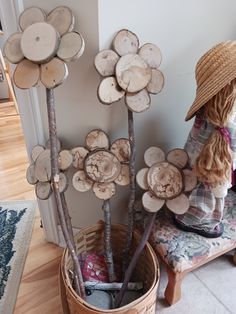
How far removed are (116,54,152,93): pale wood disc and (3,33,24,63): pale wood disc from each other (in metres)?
0.29

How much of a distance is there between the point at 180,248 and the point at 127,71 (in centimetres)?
68

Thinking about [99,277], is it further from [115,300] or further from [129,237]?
[129,237]

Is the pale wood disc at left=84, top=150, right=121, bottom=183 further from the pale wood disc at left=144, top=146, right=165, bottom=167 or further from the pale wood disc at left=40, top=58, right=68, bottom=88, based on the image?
the pale wood disc at left=40, top=58, right=68, bottom=88

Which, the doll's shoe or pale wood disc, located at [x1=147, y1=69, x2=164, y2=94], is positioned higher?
pale wood disc, located at [x1=147, y1=69, x2=164, y2=94]

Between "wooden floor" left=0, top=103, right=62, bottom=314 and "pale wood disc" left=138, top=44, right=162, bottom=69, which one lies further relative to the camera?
"wooden floor" left=0, top=103, right=62, bottom=314

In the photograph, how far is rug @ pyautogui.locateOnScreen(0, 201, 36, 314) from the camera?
1.19 meters

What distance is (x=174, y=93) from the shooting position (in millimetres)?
1136

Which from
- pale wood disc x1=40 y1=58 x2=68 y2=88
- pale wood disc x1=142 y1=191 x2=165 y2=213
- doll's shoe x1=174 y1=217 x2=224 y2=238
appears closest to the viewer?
pale wood disc x1=40 y1=58 x2=68 y2=88

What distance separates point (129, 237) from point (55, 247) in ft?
1.64

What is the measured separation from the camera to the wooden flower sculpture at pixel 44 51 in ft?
2.45

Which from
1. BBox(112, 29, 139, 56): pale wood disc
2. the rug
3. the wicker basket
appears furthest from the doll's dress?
the rug

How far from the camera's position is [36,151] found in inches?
41.6

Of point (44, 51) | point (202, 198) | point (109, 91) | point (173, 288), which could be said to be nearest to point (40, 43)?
point (44, 51)

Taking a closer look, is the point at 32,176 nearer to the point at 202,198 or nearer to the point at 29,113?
the point at 29,113
